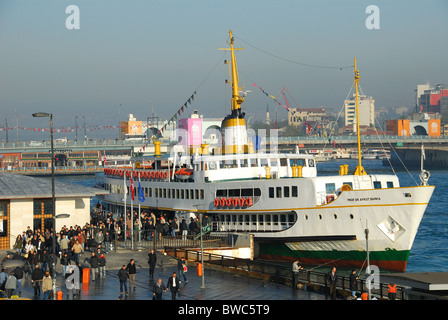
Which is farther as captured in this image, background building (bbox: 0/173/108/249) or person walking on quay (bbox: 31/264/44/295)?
background building (bbox: 0/173/108/249)

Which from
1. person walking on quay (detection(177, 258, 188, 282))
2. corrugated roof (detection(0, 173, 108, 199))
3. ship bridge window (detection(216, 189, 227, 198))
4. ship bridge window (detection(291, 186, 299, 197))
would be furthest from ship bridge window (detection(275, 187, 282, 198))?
corrugated roof (detection(0, 173, 108, 199))

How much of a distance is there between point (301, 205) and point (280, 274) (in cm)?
973

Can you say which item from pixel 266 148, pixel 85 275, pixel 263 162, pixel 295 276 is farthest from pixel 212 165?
pixel 266 148

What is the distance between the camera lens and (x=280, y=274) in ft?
109

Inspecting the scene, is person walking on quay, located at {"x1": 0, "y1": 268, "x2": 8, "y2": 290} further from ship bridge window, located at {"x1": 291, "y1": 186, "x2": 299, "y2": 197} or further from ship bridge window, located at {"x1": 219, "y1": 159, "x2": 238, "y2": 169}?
ship bridge window, located at {"x1": 219, "y1": 159, "x2": 238, "y2": 169}

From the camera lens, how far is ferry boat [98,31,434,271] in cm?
4000

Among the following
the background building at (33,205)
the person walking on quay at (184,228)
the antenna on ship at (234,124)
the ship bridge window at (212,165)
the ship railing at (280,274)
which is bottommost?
the ship railing at (280,274)

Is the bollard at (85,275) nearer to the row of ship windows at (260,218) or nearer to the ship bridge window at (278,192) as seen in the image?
the ship bridge window at (278,192)

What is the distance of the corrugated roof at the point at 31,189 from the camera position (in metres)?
42.7

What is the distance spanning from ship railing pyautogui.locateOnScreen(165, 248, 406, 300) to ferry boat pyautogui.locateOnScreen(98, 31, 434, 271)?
118 inches

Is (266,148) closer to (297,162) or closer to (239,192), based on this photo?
(297,162)

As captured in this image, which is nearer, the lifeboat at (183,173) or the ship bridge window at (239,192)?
the ship bridge window at (239,192)

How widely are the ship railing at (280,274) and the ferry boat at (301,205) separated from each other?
9.81 ft

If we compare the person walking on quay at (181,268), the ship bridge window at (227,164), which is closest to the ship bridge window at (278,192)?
→ the ship bridge window at (227,164)
